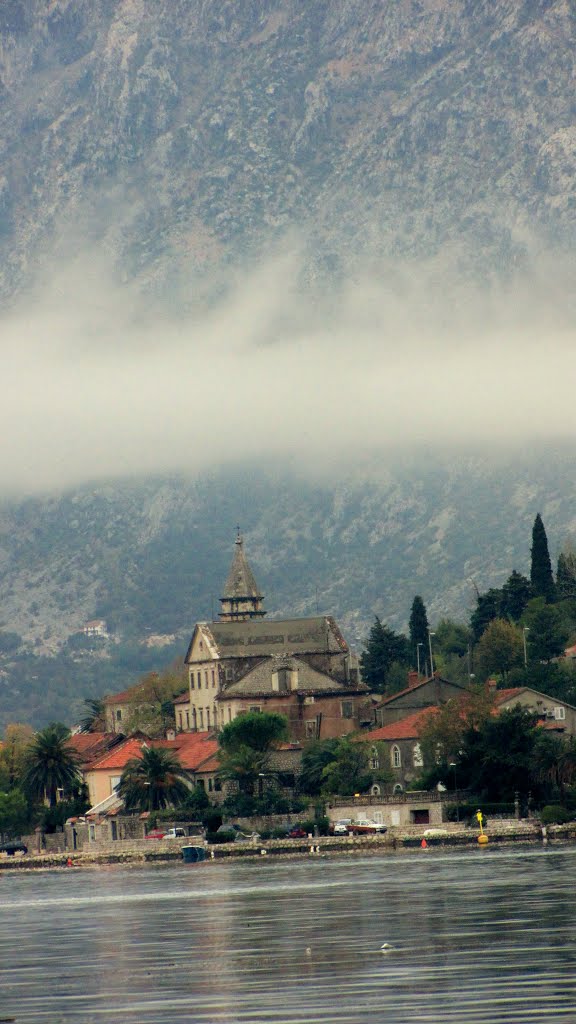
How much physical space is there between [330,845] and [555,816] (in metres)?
19.2

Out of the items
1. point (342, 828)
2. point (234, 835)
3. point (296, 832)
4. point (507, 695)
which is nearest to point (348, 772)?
point (234, 835)

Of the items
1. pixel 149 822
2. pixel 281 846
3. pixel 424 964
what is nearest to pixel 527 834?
pixel 281 846

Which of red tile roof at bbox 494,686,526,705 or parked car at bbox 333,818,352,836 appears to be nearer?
parked car at bbox 333,818,352,836

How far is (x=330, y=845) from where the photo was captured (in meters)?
166

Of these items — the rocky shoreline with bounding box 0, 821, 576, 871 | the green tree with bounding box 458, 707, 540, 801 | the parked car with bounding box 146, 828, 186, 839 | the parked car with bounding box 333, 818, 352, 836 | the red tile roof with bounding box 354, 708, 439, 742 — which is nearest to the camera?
→ the rocky shoreline with bounding box 0, 821, 576, 871

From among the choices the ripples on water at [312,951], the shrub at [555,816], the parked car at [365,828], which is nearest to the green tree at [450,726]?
the parked car at [365,828]

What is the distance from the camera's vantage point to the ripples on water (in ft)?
183

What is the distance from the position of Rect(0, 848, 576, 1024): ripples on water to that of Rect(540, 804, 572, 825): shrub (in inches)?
1353

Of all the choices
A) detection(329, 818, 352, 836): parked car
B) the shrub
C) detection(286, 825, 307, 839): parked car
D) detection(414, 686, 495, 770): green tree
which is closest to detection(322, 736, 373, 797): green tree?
detection(414, 686, 495, 770): green tree

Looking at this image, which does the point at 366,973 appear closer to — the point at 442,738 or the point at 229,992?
the point at 229,992

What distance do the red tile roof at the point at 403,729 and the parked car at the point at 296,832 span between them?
1470cm

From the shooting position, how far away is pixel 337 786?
623 feet

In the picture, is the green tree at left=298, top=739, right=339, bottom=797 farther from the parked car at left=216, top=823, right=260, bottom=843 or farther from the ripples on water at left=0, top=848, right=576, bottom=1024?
the ripples on water at left=0, top=848, right=576, bottom=1024

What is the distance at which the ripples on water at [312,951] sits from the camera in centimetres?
5578
